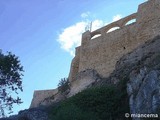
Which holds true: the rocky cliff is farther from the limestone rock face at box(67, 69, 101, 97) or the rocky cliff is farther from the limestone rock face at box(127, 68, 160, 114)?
the limestone rock face at box(67, 69, 101, 97)

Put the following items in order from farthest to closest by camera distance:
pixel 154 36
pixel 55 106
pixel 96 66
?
pixel 96 66
pixel 154 36
pixel 55 106

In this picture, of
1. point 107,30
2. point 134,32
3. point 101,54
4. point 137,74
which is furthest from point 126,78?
point 107,30

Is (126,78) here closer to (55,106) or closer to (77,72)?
(55,106)

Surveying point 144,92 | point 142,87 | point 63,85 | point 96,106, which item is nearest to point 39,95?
point 63,85

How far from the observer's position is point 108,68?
2781cm

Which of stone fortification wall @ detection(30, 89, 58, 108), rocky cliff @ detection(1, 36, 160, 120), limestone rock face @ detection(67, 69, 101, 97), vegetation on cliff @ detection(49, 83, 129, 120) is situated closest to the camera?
rocky cliff @ detection(1, 36, 160, 120)

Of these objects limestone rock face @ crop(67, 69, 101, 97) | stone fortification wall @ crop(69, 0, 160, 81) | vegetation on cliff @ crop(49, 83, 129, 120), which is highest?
stone fortification wall @ crop(69, 0, 160, 81)

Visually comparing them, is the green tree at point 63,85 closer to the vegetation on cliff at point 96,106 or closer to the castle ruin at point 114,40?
the castle ruin at point 114,40

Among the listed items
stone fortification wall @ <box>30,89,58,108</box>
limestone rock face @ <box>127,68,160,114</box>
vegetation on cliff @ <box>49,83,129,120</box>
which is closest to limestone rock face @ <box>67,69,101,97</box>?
stone fortification wall @ <box>30,89,58,108</box>

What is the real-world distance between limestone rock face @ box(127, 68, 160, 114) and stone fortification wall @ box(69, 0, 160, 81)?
8717 millimetres

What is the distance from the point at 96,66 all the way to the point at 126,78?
1090 cm

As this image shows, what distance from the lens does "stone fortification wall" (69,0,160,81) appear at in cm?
2578

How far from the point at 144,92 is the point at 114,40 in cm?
1380

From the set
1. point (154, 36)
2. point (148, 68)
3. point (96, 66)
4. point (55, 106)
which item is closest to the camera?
point (148, 68)
